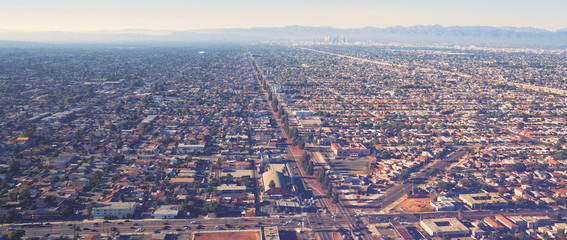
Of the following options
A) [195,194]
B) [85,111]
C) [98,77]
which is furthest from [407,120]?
[98,77]

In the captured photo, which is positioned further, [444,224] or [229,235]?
[444,224]

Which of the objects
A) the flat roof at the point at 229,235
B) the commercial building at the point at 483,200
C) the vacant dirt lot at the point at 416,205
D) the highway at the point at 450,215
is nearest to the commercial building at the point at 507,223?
the highway at the point at 450,215

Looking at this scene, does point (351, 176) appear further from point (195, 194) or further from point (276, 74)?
point (276, 74)

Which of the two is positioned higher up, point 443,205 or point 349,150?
point 349,150

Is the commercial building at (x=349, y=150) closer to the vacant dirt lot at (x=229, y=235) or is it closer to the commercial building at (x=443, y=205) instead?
the commercial building at (x=443, y=205)

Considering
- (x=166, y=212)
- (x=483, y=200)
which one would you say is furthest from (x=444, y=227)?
(x=166, y=212)

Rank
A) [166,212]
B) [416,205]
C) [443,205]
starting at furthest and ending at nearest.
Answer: [416,205]
[443,205]
[166,212]

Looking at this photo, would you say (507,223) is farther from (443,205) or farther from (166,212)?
(166,212)

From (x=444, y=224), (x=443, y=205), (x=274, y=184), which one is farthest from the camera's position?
(x=274, y=184)
